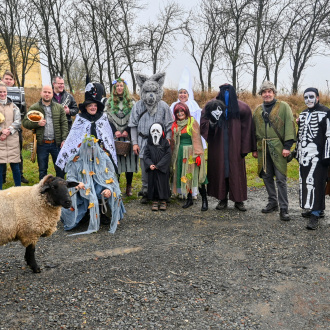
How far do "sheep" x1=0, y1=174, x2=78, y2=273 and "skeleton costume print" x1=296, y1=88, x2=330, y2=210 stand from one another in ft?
12.3

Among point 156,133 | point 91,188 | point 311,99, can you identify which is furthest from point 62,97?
point 311,99

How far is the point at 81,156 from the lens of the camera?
559cm

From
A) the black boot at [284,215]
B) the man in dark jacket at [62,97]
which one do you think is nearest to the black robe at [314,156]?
the black boot at [284,215]

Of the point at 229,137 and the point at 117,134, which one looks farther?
the point at 117,134

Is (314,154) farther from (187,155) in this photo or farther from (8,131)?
(8,131)

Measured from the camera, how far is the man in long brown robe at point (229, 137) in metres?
6.30

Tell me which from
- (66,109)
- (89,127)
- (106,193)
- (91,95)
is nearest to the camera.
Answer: (106,193)

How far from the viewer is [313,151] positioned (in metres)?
5.59

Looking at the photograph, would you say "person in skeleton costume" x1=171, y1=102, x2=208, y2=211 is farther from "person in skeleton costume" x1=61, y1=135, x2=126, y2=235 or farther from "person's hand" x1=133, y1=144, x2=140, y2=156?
"person in skeleton costume" x1=61, y1=135, x2=126, y2=235

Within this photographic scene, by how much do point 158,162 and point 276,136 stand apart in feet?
7.06

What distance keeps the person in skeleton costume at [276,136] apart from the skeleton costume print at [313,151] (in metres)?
0.31

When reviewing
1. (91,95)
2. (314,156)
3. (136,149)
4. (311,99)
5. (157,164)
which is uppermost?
(91,95)

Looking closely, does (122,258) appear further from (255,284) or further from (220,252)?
(255,284)

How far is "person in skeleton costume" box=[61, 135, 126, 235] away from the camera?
5.48m
